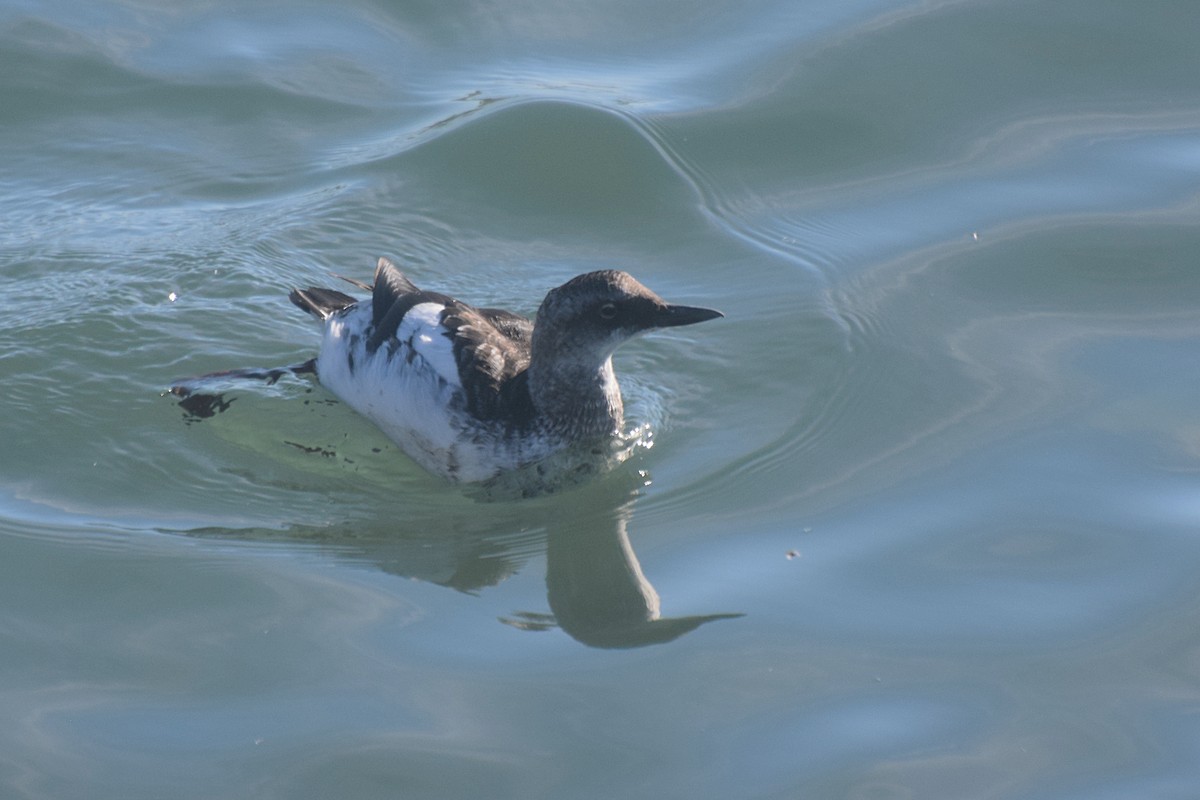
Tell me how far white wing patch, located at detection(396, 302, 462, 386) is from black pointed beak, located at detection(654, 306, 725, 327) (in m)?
1.10

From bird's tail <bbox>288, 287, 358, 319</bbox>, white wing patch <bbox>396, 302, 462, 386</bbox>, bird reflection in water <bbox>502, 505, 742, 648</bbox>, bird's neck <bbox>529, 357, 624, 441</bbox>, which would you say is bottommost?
bird reflection in water <bbox>502, 505, 742, 648</bbox>

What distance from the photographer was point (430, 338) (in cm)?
777

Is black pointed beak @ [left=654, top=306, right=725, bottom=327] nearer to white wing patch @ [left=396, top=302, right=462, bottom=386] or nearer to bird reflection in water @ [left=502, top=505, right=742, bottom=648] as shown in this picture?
bird reflection in water @ [left=502, top=505, right=742, bottom=648]

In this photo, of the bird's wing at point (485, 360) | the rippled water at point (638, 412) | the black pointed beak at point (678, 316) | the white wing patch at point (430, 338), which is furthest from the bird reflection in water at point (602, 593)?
the white wing patch at point (430, 338)

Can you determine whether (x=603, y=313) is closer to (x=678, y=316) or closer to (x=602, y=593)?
(x=678, y=316)

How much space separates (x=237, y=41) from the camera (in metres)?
12.1

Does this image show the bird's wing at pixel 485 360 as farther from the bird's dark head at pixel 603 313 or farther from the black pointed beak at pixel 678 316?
the black pointed beak at pixel 678 316

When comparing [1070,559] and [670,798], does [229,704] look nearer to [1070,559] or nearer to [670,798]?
[670,798]

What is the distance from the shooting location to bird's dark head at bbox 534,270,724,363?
7.34 metres

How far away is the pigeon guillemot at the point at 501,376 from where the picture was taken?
7.42 m

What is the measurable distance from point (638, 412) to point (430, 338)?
1260 millimetres

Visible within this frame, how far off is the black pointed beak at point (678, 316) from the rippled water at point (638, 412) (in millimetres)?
766

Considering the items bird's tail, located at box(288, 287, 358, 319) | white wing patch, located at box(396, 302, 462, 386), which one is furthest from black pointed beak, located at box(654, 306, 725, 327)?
bird's tail, located at box(288, 287, 358, 319)

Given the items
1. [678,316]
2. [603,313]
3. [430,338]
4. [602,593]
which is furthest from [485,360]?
[602,593]
